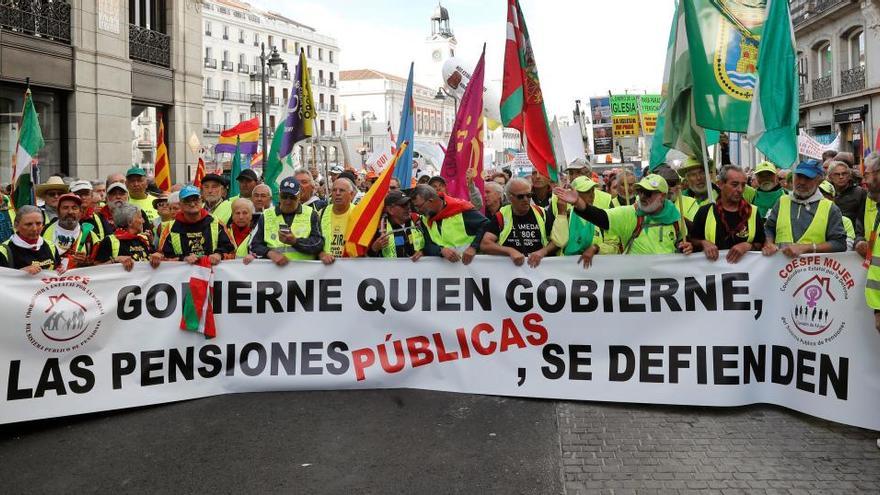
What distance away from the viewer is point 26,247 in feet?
19.5

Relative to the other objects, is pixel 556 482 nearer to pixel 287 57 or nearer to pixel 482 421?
pixel 482 421

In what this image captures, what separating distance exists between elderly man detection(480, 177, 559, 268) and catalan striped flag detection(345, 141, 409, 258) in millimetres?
969

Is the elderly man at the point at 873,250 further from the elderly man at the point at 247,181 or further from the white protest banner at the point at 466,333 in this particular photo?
the elderly man at the point at 247,181

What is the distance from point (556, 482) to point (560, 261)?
2.14 meters

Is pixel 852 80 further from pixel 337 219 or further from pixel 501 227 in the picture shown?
pixel 337 219

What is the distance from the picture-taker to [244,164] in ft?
53.0

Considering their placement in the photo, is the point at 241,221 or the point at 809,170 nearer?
the point at 809,170

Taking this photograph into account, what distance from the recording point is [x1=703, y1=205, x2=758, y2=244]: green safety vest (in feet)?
19.4

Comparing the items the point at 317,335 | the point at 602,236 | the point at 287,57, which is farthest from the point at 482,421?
the point at 287,57

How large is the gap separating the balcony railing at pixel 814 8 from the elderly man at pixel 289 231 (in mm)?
29797

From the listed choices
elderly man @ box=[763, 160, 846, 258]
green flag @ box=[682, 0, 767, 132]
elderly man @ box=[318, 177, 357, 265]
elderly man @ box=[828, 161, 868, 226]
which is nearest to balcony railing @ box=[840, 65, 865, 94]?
elderly man @ box=[828, 161, 868, 226]

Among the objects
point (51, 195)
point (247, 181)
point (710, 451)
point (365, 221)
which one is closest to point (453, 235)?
point (365, 221)

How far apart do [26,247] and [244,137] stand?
10.2 metres

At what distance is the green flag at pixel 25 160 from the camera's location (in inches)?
318
